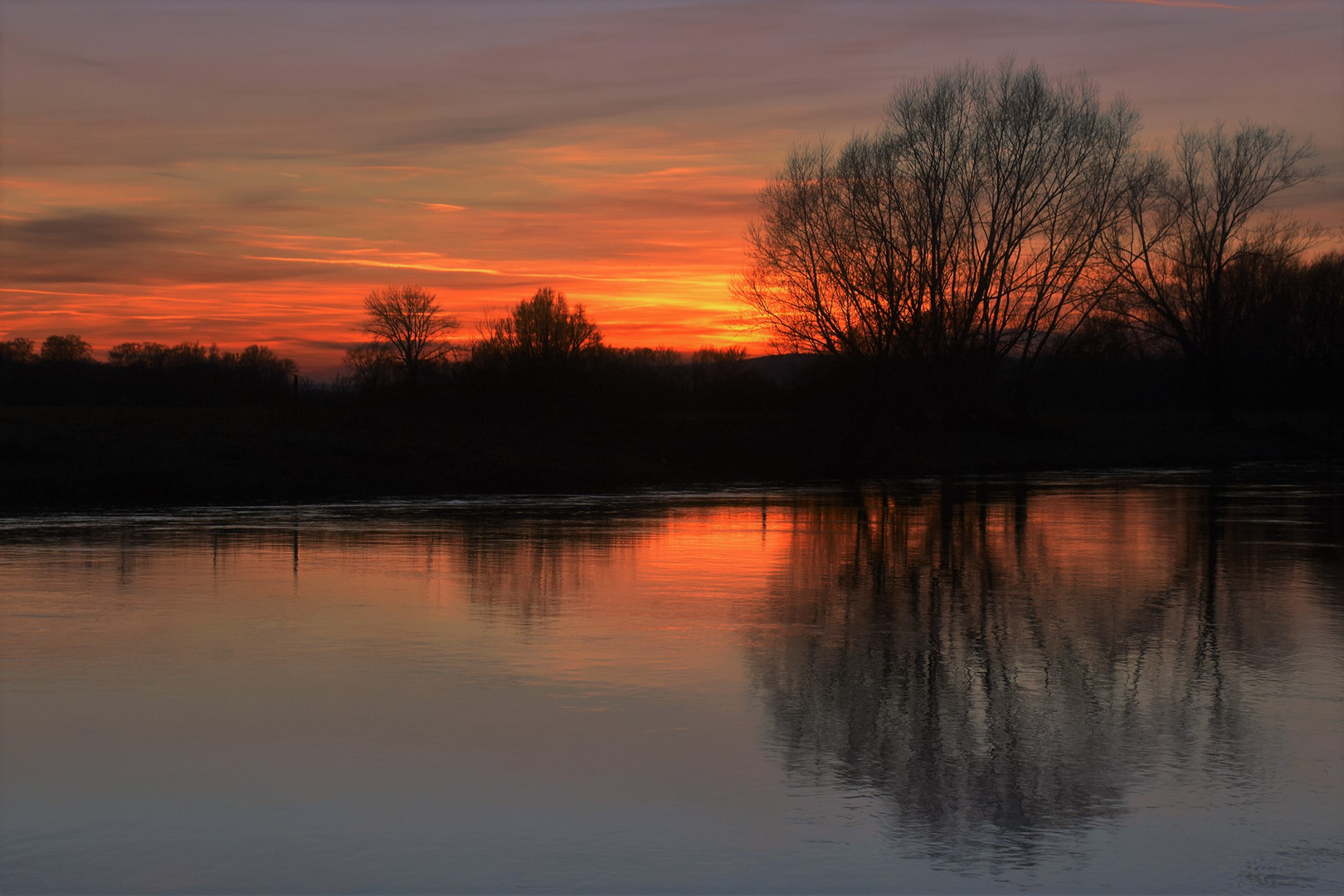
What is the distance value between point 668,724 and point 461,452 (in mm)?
28513

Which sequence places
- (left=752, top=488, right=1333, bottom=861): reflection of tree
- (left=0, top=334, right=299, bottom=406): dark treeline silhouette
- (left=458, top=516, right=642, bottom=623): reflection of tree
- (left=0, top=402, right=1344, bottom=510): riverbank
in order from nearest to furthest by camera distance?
(left=752, top=488, right=1333, bottom=861): reflection of tree < (left=458, top=516, right=642, bottom=623): reflection of tree < (left=0, top=402, right=1344, bottom=510): riverbank < (left=0, top=334, right=299, bottom=406): dark treeline silhouette

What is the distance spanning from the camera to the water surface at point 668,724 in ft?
17.2

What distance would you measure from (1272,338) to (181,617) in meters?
75.1

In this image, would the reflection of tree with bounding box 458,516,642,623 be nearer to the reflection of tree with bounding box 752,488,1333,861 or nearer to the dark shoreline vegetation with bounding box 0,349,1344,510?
the reflection of tree with bounding box 752,488,1333,861

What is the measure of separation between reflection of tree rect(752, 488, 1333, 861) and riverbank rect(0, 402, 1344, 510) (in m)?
16.6

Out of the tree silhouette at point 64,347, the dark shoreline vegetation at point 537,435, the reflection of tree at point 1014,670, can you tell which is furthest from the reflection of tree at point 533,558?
the tree silhouette at point 64,347

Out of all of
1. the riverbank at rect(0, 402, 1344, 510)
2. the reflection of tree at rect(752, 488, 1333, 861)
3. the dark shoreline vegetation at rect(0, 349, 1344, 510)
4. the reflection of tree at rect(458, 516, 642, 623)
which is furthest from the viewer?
the dark shoreline vegetation at rect(0, 349, 1344, 510)

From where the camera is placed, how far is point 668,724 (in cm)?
744

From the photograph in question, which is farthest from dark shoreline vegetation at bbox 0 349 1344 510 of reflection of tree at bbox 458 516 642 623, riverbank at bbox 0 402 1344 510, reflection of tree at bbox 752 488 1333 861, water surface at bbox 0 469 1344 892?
reflection of tree at bbox 752 488 1333 861

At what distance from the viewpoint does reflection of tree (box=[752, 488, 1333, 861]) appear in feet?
20.5

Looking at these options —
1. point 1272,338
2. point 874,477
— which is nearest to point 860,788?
point 874,477

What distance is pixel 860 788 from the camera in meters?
Result: 6.14

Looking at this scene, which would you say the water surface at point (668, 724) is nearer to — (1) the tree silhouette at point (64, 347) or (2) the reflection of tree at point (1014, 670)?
(2) the reflection of tree at point (1014, 670)

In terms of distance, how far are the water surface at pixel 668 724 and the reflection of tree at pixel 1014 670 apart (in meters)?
0.04
